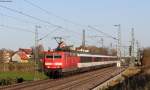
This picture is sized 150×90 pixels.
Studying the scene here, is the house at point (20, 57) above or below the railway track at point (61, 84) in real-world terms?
above

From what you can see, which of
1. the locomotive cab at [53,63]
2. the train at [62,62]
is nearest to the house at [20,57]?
the train at [62,62]

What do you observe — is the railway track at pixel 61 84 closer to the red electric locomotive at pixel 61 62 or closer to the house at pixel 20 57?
the red electric locomotive at pixel 61 62

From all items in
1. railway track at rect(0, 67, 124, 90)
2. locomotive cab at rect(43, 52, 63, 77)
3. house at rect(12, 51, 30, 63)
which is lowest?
railway track at rect(0, 67, 124, 90)

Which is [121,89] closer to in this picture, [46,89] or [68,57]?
[46,89]

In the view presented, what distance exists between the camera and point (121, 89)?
92.7 ft

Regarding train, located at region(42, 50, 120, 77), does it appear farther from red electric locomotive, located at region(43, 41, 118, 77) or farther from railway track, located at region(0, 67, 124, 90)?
railway track, located at region(0, 67, 124, 90)

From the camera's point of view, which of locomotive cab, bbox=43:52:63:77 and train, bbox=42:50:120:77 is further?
train, bbox=42:50:120:77

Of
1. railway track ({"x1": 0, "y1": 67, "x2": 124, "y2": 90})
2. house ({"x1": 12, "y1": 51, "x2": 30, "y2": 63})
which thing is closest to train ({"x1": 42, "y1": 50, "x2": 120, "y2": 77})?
railway track ({"x1": 0, "y1": 67, "x2": 124, "y2": 90})

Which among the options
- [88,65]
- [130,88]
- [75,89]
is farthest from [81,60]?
[130,88]

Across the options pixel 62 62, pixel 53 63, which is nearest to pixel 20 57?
pixel 53 63

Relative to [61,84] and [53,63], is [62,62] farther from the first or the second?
[61,84]

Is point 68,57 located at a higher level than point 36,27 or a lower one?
lower

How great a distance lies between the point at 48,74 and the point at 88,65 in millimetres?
18729

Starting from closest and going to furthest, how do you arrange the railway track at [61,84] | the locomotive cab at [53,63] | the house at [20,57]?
the railway track at [61,84], the locomotive cab at [53,63], the house at [20,57]
